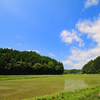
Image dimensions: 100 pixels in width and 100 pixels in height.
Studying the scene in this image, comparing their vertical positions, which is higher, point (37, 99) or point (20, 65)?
point (20, 65)

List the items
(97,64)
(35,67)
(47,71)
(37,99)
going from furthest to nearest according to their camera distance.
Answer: (97,64), (47,71), (35,67), (37,99)

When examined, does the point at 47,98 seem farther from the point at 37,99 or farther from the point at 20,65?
the point at 20,65

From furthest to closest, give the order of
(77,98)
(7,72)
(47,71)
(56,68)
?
1. (56,68)
2. (47,71)
3. (7,72)
4. (77,98)

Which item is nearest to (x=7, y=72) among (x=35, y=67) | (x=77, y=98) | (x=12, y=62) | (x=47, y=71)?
(x=12, y=62)

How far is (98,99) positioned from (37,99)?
16.7 ft

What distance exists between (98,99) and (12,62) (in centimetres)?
6072

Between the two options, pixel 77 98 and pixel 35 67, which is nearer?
pixel 77 98

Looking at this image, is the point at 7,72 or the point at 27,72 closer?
the point at 7,72

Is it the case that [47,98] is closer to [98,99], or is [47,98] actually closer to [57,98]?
[57,98]

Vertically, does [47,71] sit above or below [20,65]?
below

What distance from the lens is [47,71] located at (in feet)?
250

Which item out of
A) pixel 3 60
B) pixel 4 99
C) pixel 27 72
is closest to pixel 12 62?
pixel 3 60

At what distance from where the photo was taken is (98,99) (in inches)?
Result: 283

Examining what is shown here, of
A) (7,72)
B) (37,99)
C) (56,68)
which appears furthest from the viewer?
(56,68)
